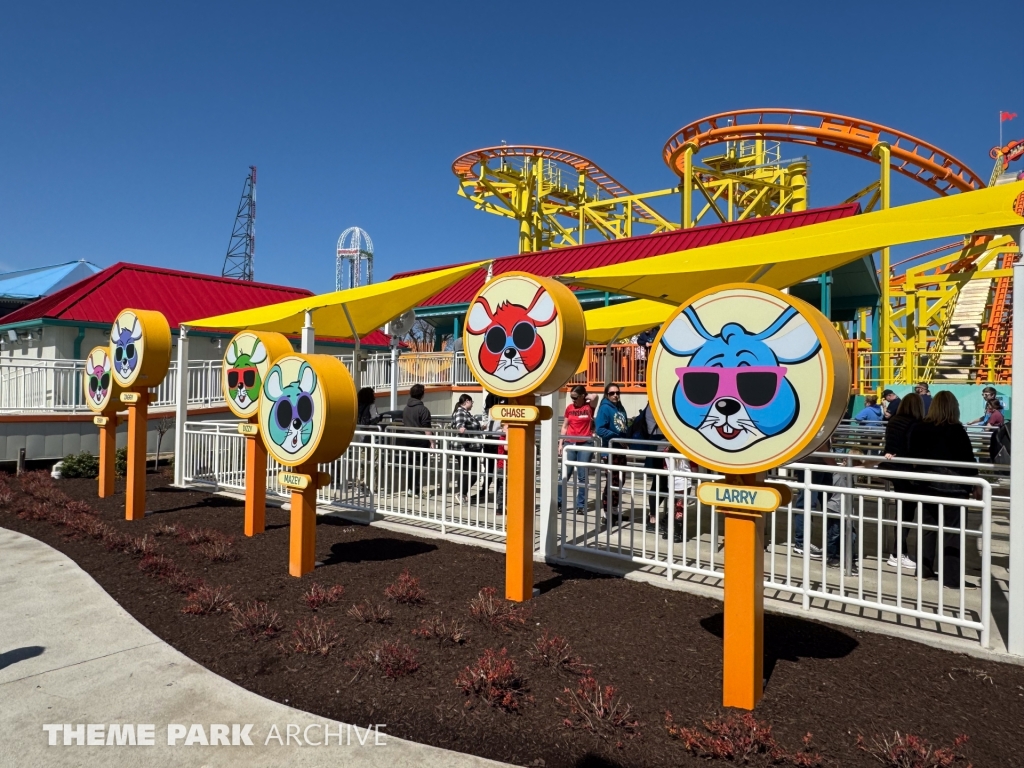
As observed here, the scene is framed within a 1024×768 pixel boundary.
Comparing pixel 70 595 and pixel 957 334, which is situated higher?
pixel 957 334

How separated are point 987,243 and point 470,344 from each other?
26.3 metres

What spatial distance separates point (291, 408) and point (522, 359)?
225 centimetres

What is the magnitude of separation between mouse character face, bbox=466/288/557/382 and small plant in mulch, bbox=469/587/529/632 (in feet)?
5.52

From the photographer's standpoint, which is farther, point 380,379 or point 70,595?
point 380,379

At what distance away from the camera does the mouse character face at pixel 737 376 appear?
3.23 m

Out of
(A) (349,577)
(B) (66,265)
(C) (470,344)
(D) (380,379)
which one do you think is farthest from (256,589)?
(B) (66,265)

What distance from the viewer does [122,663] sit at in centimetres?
398

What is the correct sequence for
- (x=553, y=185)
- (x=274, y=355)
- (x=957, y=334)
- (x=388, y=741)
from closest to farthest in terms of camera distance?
(x=388, y=741)
(x=274, y=355)
(x=957, y=334)
(x=553, y=185)

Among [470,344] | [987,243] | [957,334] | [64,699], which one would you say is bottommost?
[64,699]

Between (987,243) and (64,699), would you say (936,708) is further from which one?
(987,243)

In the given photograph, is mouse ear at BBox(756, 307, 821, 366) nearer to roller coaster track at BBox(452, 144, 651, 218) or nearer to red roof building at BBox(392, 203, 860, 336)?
red roof building at BBox(392, 203, 860, 336)

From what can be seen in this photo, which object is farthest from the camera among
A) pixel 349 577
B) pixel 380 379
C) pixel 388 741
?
pixel 380 379

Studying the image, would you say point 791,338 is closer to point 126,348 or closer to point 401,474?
point 401,474

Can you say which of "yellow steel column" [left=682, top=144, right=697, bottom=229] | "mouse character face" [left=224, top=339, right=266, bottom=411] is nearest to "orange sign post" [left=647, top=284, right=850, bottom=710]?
"mouse character face" [left=224, top=339, right=266, bottom=411]
